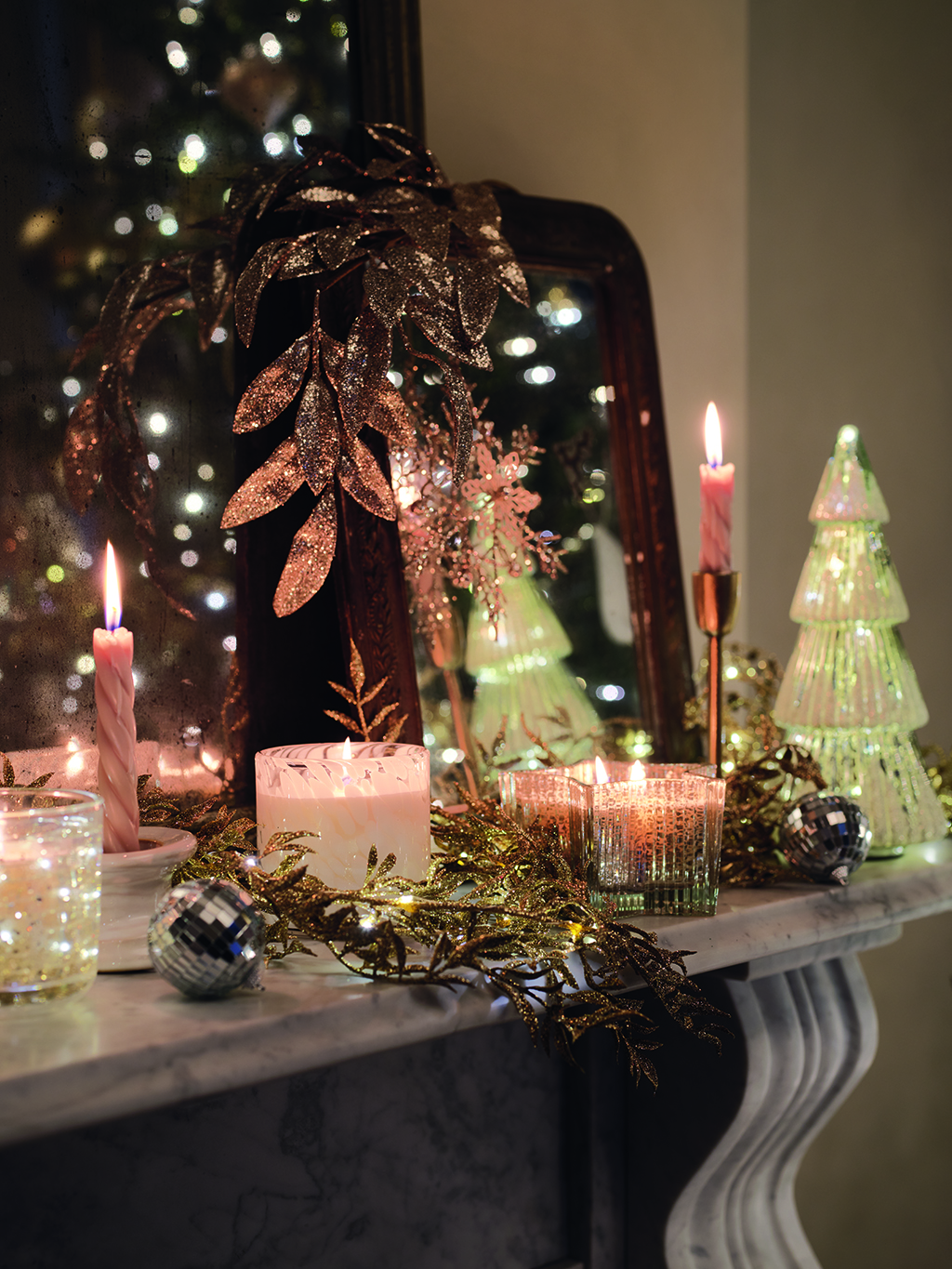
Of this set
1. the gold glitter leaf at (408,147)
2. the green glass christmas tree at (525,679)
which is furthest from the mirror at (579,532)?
the gold glitter leaf at (408,147)

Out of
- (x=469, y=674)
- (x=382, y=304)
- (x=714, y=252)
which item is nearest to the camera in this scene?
(x=382, y=304)

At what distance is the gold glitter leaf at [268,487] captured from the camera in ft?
2.48

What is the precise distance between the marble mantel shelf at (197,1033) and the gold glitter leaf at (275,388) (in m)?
0.36

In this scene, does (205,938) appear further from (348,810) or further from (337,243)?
(337,243)

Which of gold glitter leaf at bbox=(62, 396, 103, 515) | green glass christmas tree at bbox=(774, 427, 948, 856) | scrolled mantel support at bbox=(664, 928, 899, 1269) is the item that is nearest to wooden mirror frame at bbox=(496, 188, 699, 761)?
green glass christmas tree at bbox=(774, 427, 948, 856)

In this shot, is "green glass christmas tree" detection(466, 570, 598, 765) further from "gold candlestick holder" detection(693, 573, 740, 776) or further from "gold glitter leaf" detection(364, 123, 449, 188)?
"gold glitter leaf" detection(364, 123, 449, 188)

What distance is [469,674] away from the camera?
2.93 ft

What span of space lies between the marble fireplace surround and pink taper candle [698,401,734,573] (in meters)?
0.25

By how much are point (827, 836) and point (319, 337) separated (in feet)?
1.67

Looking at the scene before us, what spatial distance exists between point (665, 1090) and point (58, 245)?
820 millimetres

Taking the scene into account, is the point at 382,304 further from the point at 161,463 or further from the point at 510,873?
the point at 510,873

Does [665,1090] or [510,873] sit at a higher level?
[510,873]

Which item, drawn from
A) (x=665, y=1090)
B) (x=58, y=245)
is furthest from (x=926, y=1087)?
(x=58, y=245)

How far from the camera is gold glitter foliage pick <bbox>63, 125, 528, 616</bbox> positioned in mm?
752
